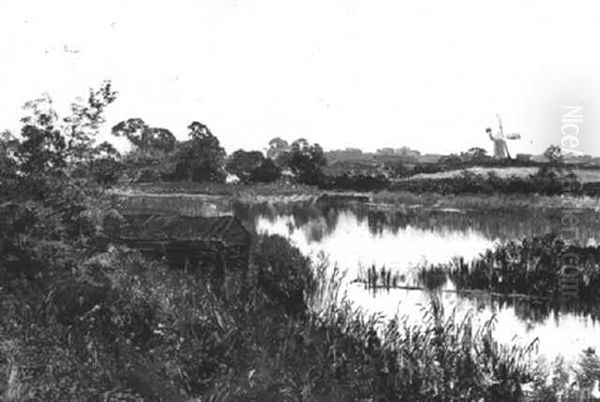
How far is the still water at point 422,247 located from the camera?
12.1 metres

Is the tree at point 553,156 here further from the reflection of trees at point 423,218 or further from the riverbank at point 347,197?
the reflection of trees at point 423,218

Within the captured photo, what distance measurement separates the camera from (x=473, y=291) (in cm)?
1511

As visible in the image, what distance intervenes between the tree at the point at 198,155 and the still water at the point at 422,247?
3.18m

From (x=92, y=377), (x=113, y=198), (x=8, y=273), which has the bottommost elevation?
(x=92, y=377)

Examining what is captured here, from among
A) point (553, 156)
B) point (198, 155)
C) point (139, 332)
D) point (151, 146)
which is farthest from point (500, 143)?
point (139, 332)

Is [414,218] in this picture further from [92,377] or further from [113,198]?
[92,377]

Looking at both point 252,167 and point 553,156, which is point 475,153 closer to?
point 553,156

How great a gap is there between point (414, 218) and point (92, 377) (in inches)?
944

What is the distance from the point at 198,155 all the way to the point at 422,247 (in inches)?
492

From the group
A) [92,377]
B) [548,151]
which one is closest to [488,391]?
[92,377]

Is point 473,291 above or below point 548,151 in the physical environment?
below

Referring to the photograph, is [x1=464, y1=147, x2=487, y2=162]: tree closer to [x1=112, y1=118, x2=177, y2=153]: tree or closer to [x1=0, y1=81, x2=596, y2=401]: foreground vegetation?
[x1=112, y1=118, x2=177, y2=153]: tree

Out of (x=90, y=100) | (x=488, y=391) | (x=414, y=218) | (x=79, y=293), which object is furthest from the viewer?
(x=414, y=218)

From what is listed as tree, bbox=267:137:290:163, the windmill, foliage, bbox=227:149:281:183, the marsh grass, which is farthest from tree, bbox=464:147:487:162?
the marsh grass
